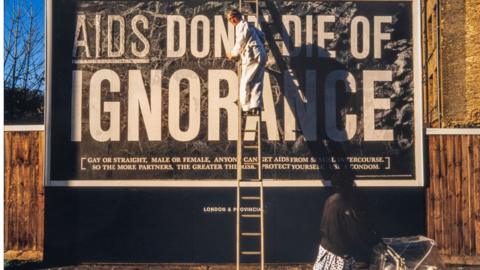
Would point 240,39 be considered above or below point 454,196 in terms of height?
above

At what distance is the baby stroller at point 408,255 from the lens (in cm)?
803

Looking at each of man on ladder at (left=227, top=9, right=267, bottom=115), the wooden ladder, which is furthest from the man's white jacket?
the wooden ladder

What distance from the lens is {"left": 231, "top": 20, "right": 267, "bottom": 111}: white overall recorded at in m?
9.74

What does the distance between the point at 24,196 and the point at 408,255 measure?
7188mm

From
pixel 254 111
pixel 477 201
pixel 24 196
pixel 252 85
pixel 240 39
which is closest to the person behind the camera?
pixel 240 39

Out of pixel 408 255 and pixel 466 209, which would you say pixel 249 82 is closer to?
pixel 408 255

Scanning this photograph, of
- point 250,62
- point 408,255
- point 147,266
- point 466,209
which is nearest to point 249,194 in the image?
point 147,266

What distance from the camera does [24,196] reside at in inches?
428

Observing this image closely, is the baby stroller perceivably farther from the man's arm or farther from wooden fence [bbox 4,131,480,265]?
the man's arm

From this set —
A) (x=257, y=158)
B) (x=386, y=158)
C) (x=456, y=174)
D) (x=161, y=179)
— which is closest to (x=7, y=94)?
(x=161, y=179)

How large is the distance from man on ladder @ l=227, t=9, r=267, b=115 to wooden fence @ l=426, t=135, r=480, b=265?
3.62 m

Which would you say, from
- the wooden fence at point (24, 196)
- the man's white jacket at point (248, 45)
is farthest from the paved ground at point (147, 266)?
the man's white jacket at point (248, 45)

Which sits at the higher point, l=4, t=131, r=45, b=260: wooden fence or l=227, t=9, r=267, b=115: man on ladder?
l=227, t=9, r=267, b=115: man on ladder

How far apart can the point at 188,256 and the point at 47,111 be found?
3.79 meters
